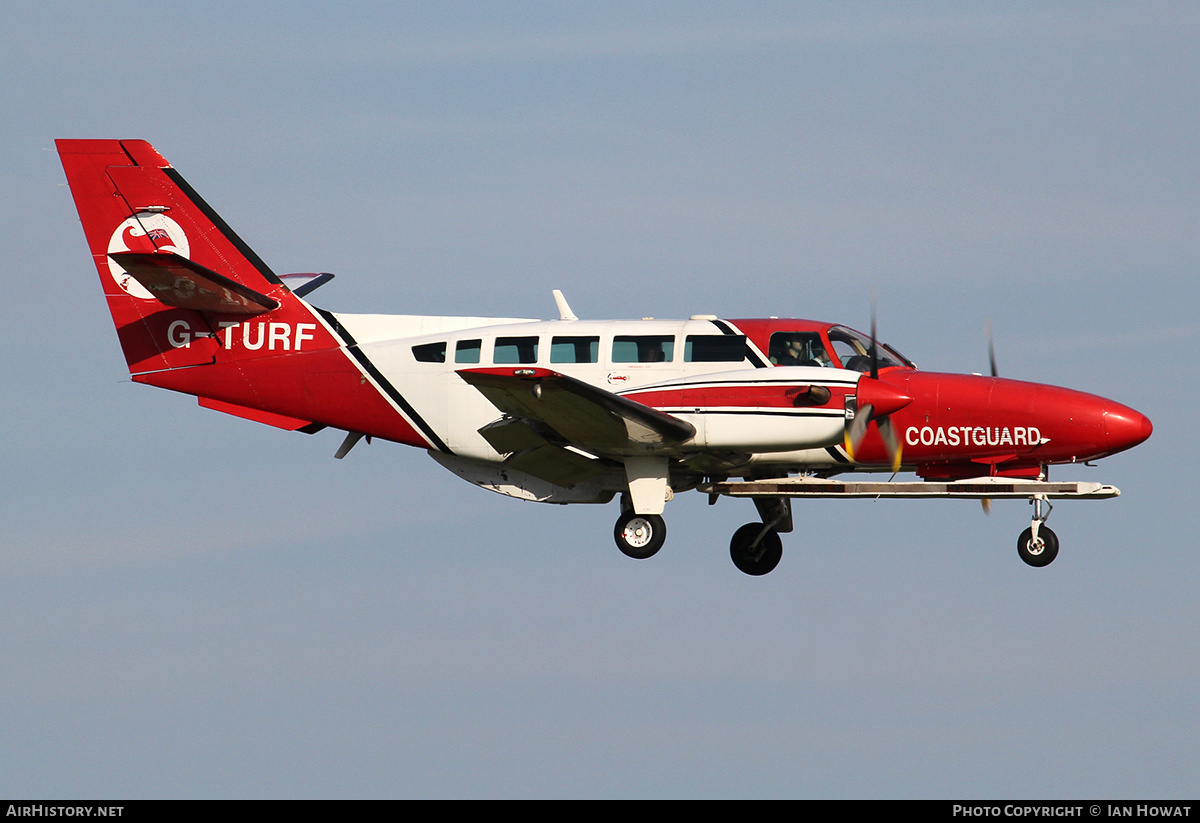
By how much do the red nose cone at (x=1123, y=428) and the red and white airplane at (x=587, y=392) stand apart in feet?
0.08

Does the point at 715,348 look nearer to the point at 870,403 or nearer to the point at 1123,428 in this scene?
the point at 870,403

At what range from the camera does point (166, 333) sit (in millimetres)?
18688

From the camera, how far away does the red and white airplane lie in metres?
16.5

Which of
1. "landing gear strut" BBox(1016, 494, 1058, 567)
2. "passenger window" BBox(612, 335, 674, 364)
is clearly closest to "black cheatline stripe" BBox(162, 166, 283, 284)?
"passenger window" BBox(612, 335, 674, 364)

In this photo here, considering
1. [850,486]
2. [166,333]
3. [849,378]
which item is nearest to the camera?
[849,378]

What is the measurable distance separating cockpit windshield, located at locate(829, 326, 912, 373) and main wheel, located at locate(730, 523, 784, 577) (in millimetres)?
2984

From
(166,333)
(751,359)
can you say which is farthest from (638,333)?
(166,333)

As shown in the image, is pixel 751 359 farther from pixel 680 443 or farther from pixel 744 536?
pixel 744 536

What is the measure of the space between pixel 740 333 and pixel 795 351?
0.68m

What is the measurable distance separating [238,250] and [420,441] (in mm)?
3497

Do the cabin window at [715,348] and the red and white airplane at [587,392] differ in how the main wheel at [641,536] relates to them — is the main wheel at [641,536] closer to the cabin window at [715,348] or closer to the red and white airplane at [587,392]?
the red and white airplane at [587,392]

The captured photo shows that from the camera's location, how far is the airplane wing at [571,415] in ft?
51.4

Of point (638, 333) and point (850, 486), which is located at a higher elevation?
point (638, 333)
